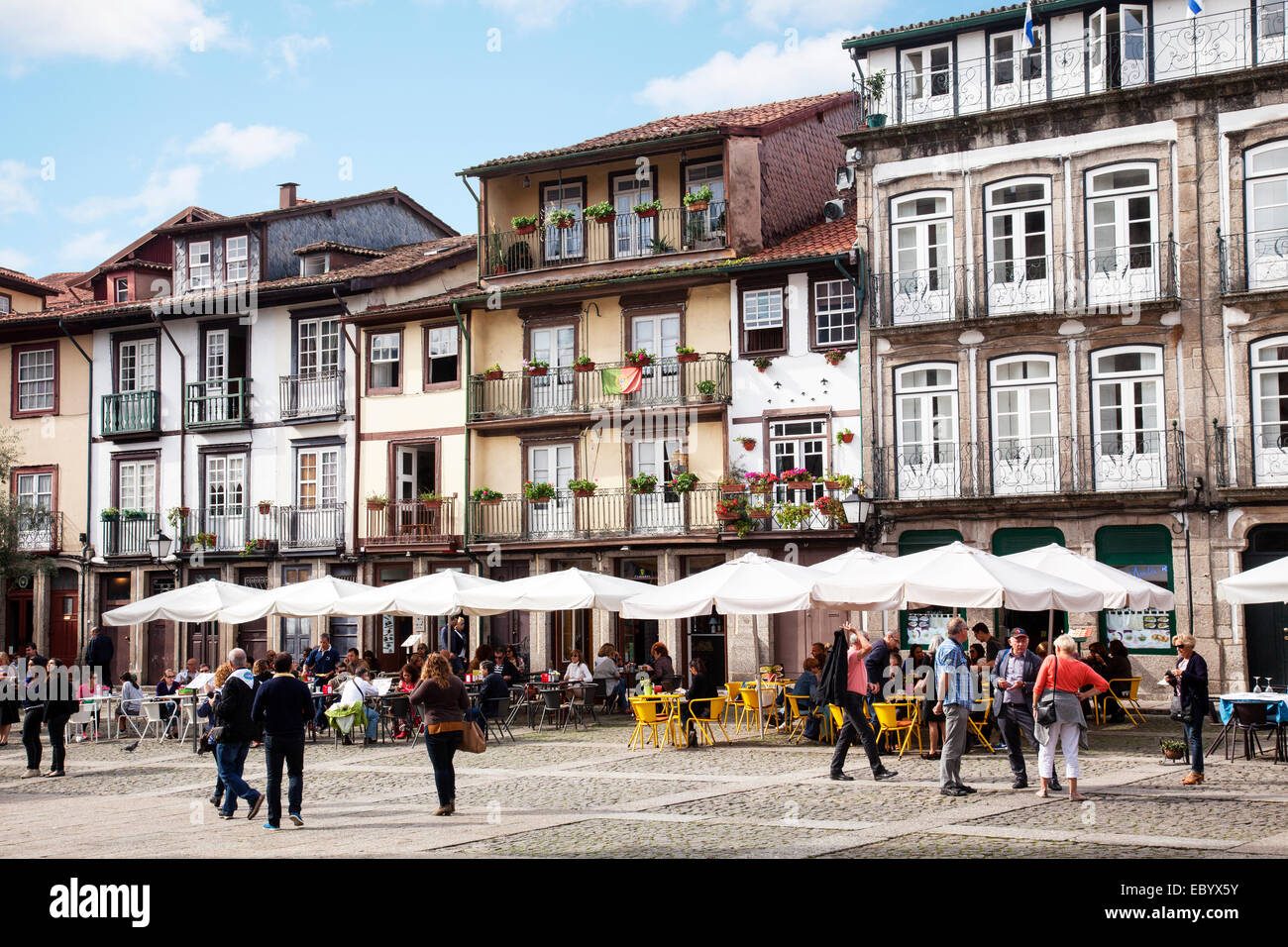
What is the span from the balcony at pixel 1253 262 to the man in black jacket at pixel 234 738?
19.6 m

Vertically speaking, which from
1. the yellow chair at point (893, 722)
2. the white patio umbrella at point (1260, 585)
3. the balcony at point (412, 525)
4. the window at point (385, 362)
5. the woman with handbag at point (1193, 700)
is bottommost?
the yellow chair at point (893, 722)

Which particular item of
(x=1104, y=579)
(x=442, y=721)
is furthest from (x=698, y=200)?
(x=442, y=721)

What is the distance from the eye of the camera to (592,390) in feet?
108

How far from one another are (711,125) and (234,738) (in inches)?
820

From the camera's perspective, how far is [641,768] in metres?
18.8

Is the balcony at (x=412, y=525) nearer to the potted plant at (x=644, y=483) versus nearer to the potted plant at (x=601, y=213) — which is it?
the potted plant at (x=644, y=483)

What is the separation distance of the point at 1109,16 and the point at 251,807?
73.2 ft

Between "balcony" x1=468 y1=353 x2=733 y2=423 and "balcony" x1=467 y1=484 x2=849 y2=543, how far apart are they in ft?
6.32

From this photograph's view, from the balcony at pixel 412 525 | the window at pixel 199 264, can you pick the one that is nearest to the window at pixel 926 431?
the balcony at pixel 412 525

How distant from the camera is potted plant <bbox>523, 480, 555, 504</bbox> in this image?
3259cm

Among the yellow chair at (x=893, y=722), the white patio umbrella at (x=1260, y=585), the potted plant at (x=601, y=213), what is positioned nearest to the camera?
the white patio umbrella at (x=1260, y=585)

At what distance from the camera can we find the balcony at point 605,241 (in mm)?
32500
